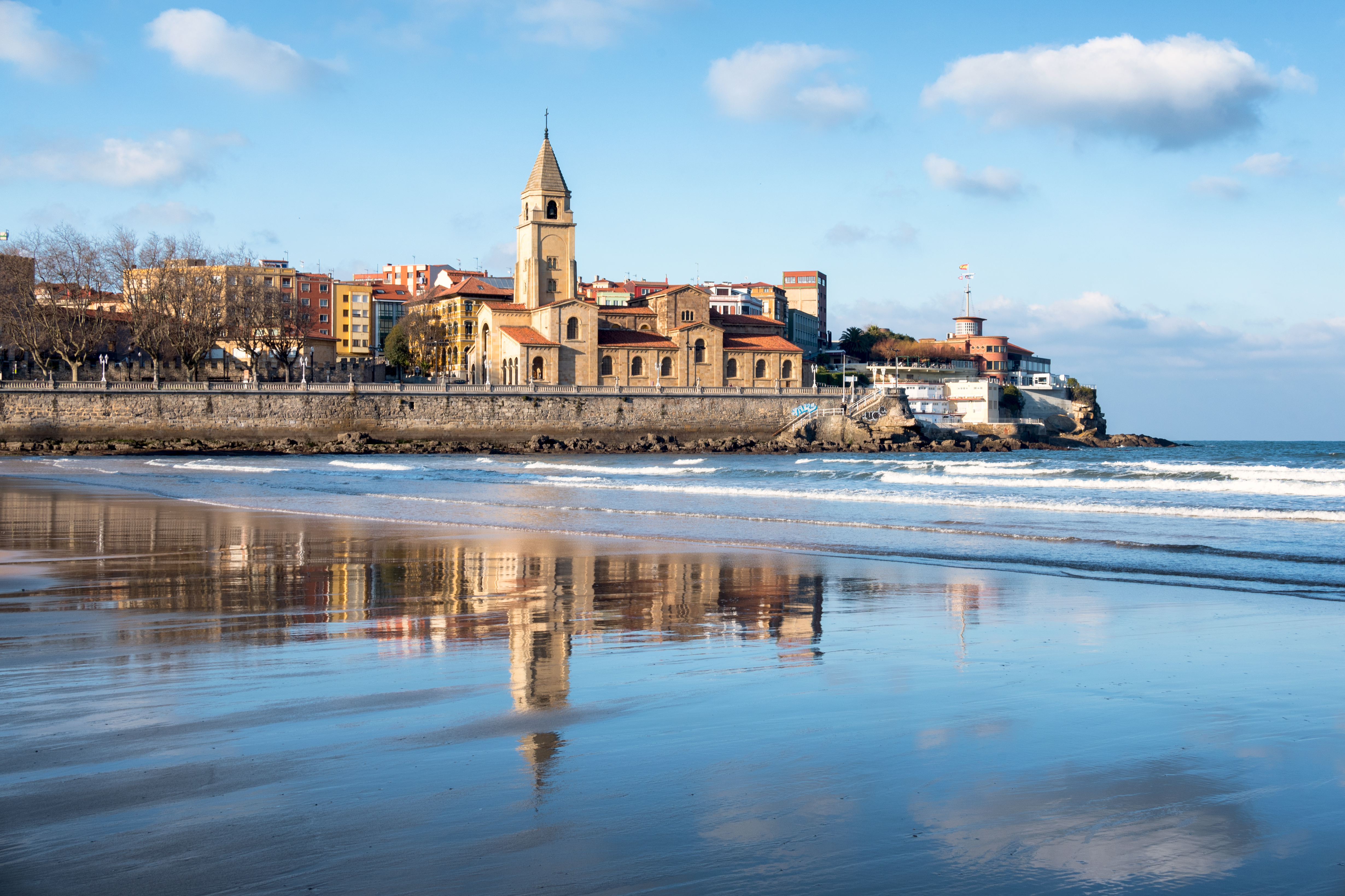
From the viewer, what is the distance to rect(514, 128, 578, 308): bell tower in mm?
75750

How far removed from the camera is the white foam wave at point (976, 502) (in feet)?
59.7

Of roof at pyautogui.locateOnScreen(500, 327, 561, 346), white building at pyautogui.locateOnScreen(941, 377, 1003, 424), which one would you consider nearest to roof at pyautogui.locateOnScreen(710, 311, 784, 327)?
white building at pyautogui.locateOnScreen(941, 377, 1003, 424)

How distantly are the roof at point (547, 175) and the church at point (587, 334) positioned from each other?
73mm

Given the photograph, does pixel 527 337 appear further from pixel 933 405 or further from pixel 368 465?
pixel 933 405

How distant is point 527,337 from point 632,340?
24.7 feet

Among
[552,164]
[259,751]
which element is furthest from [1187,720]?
[552,164]

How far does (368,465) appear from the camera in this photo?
42312 millimetres

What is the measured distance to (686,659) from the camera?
6.75m

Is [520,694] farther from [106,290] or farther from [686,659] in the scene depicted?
[106,290]

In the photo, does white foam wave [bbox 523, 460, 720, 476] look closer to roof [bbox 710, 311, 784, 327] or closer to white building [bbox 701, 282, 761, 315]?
roof [bbox 710, 311, 784, 327]

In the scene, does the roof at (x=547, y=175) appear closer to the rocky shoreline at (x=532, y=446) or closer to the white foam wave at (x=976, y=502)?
the rocky shoreline at (x=532, y=446)

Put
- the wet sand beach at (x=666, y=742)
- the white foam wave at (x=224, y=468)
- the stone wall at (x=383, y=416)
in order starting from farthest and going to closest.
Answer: the stone wall at (x=383, y=416) < the white foam wave at (x=224, y=468) < the wet sand beach at (x=666, y=742)

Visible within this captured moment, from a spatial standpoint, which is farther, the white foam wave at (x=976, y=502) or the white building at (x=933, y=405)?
the white building at (x=933, y=405)

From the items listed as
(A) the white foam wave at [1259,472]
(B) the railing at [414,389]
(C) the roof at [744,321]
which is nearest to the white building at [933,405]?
(B) the railing at [414,389]
